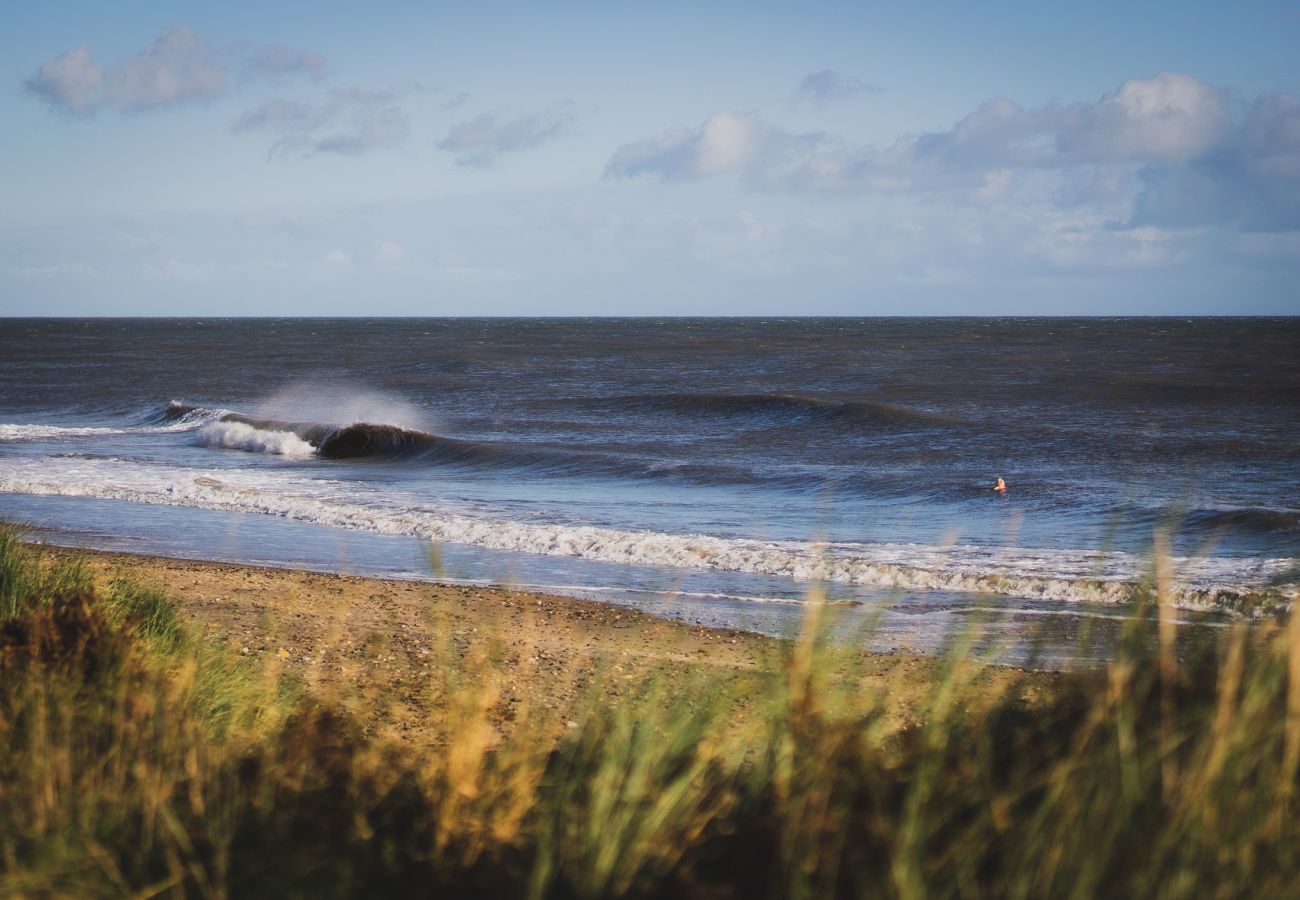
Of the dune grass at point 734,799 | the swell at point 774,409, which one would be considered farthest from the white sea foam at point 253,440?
the dune grass at point 734,799

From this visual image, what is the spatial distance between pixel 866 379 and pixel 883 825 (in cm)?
5006

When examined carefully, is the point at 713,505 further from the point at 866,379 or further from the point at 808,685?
the point at 866,379

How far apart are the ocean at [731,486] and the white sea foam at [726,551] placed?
57 mm

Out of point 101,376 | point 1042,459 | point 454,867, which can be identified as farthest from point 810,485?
point 101,376

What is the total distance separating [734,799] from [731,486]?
18406 millimetres

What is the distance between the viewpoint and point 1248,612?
365 cm

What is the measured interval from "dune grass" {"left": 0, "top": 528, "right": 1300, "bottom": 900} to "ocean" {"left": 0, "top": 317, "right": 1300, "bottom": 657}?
0.31 m

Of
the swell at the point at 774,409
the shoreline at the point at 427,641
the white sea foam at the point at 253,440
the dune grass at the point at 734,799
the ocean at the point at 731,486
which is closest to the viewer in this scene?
the dune grass at the point at 734,799

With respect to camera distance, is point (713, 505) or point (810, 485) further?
point (810, 485)

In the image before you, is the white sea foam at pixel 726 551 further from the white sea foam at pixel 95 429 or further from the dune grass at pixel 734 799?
the white sea foam at pixel 95 429

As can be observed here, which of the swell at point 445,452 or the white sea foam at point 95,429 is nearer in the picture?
the swell at point 445,452

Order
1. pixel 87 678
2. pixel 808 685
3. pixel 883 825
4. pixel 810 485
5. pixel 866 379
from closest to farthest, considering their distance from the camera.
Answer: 1. pixel 883 825
2. pixel 808 685
3. pixel 87 678
4. pixel 810 485
5. pixel 866 379

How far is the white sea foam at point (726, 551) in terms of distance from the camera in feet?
39.5

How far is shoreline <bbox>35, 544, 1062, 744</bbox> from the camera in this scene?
6.71 meters
